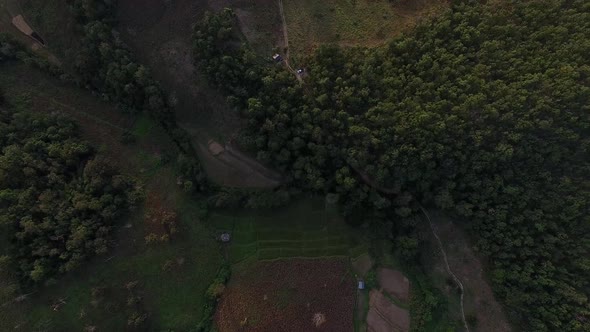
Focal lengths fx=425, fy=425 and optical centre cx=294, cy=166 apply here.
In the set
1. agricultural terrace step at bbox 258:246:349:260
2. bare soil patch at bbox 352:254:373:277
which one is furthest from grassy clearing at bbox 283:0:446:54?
bare soil patch at bbox 352:254:373:277

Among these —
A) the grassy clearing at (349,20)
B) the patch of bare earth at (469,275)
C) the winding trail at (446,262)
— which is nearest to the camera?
the patch of bare earth at (469,275)

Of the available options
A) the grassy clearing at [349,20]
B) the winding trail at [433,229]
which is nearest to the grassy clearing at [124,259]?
the winding trail at [433,229]

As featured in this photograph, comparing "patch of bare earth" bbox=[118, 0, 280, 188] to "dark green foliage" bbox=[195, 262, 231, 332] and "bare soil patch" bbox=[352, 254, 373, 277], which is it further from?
"bare soil patch" bbox=[352, 254, 373, 277]

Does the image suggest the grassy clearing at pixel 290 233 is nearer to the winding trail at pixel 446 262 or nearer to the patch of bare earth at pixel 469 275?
the winding trail at pixel 446 262

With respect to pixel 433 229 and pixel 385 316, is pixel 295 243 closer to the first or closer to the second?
pixel 385 316

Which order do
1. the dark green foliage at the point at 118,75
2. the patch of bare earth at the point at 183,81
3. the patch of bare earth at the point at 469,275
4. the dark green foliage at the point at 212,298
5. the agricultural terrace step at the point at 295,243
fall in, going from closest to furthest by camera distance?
1. the dark green foliage at the point at 212,298
2. the patch of bare earth at the point at 469,275
3. the dark green foliage at the point at 118,75
4. the agricultural terrace step at the point at 295,243
5. the patch of bare earth at the point at 183,81

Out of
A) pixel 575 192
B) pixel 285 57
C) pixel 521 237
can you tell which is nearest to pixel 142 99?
pixel 285 57
